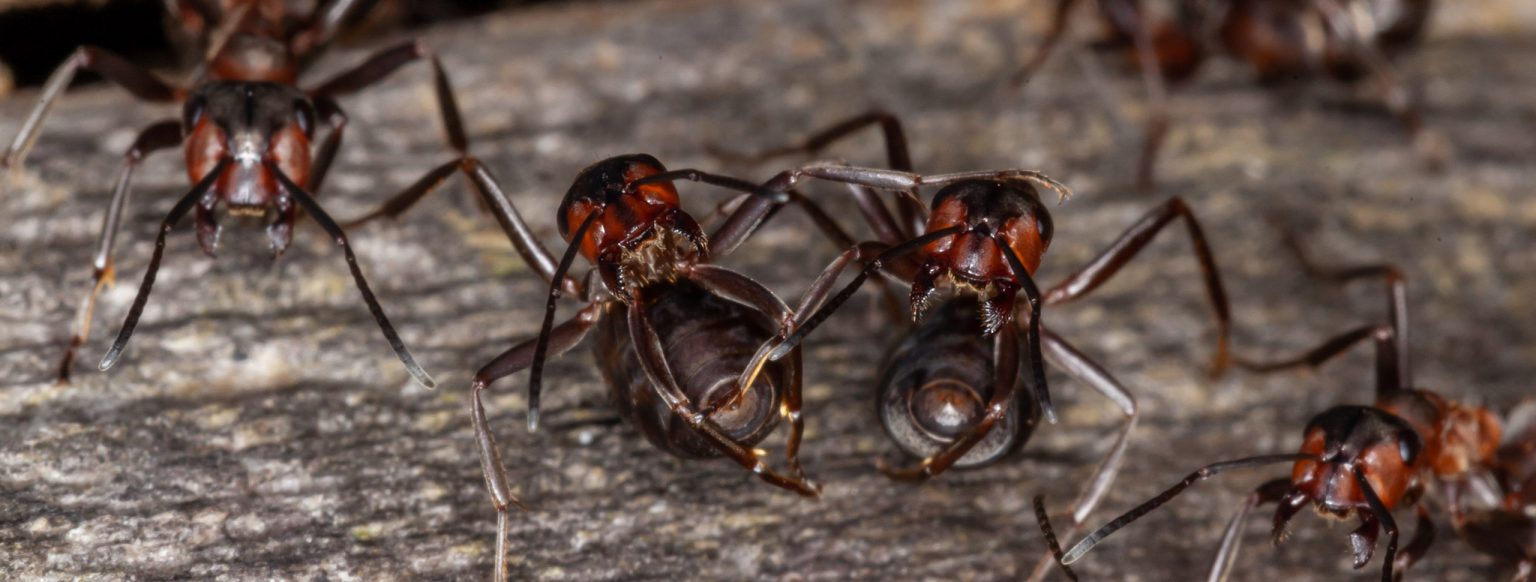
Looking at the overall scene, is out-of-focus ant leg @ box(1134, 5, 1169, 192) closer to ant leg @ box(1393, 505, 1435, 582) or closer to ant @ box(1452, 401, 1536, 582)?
ant @ box(1452, 401, 1536, 582)

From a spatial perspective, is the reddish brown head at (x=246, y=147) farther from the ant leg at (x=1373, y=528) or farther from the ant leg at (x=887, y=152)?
the ant leg at (x=1373, y=528)

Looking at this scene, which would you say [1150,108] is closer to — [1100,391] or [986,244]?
[1100,391]

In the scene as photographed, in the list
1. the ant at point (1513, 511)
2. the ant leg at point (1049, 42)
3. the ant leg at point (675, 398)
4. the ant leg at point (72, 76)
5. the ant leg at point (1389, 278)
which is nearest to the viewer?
the ant leg at point (675, 398)

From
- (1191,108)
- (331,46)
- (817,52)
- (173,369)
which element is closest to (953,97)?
(817,52)

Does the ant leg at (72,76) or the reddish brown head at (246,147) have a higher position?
the ant leg at (72,76)

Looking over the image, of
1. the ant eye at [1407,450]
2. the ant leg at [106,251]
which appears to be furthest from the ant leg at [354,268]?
the ant eye at [1407,450]

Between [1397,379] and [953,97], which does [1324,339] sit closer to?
[1397,379]

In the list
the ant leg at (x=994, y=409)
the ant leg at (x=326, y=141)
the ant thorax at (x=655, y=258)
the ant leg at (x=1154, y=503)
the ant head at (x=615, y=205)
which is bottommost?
the ant leg at (x=1154, y=503)
